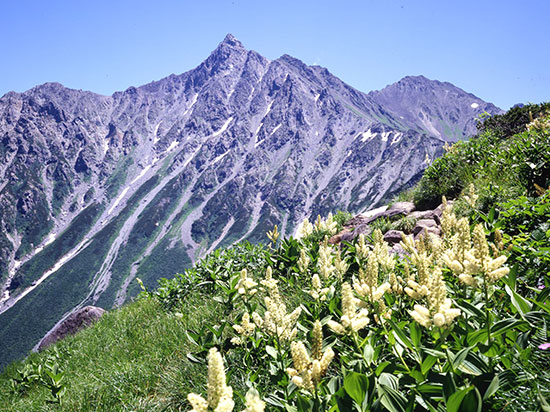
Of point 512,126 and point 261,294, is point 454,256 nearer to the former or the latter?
point 261,294

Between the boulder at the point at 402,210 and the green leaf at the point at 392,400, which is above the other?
the boulder at the point at 402,210

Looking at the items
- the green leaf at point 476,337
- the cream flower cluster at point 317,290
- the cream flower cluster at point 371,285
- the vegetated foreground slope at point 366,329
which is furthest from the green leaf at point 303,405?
the cream flower cluster at point 317,290

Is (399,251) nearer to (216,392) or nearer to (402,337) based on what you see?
(402,337)

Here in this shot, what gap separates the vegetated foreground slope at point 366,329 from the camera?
7.65 ft

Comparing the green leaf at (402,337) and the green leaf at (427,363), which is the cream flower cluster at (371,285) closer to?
the green leaf at (402,337)

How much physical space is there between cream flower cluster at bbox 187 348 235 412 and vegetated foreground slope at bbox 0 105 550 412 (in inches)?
5.9

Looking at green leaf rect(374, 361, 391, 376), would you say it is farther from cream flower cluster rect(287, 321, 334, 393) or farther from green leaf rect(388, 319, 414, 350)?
cream flower cluster rect(287, 321, 334, 393)

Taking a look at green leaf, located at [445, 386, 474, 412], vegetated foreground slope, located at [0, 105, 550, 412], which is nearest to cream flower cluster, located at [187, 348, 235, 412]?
vegetated foreground slope, located at [0, 105, 550, 412]

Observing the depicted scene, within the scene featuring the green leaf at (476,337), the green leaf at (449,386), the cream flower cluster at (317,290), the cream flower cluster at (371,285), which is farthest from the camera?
the cream flower cluster at (317,290)

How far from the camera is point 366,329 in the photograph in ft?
12.3

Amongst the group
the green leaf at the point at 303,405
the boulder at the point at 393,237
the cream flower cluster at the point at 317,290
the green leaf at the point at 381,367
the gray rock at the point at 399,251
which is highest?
the boulder at the point at 393,237

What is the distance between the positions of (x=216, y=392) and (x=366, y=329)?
8.11 feet

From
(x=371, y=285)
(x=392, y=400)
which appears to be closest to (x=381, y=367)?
(x=392, y=400)

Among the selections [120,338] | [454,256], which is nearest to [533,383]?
[454,256]
